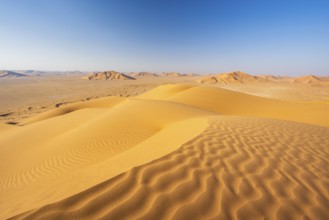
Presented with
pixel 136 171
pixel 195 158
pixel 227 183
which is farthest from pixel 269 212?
pixel 136 171

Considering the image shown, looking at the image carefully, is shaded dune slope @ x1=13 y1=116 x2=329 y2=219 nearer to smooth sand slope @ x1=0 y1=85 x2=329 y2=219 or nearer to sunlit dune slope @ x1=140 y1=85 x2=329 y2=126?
smooth sand slope @ x1=0 y1=85 x2=329 y2=219

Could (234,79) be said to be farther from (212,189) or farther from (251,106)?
(212,189)

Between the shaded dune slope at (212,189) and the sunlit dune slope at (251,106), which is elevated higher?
the shaded dune slope at (212,189)

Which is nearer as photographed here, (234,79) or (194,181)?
(194,181)

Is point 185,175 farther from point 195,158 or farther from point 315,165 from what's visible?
point 315,165

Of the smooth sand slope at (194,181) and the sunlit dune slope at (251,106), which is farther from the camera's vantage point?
the sunlit dune slope at (251,106)

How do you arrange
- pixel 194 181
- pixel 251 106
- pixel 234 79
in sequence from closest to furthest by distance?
pixel 194 181, pixel 251 106, pixel 234 79

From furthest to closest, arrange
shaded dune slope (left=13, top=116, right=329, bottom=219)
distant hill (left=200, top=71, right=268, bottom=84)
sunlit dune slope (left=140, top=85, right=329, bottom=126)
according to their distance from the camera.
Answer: distant hill (left=200, top=71, right=268, bottom=84) < sunlit dune slope (left=140, top=85, right=329, bottom=126) < shaded dune slope (left=13, top=116, right=329, bottom=219)

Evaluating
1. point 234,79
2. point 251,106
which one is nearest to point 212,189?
point 251,106

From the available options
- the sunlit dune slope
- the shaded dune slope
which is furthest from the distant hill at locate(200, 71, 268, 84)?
the shaded dune slope

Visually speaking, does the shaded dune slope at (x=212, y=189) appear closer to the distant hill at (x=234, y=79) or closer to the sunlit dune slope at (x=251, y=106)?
the sunlit dune slope at (x=251, y=106)

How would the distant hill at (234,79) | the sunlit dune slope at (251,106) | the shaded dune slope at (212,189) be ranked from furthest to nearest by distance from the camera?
the distant hill at (234,79) → the sunlit dune slope at (251,106) → the shaded dune slope at (212,189)

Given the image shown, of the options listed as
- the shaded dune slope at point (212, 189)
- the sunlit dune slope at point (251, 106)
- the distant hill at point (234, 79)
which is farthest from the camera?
the distant hill at point (234, 79)

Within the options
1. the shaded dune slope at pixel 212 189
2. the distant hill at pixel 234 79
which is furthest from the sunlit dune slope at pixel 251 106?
the distant hill at pixel 234 79
